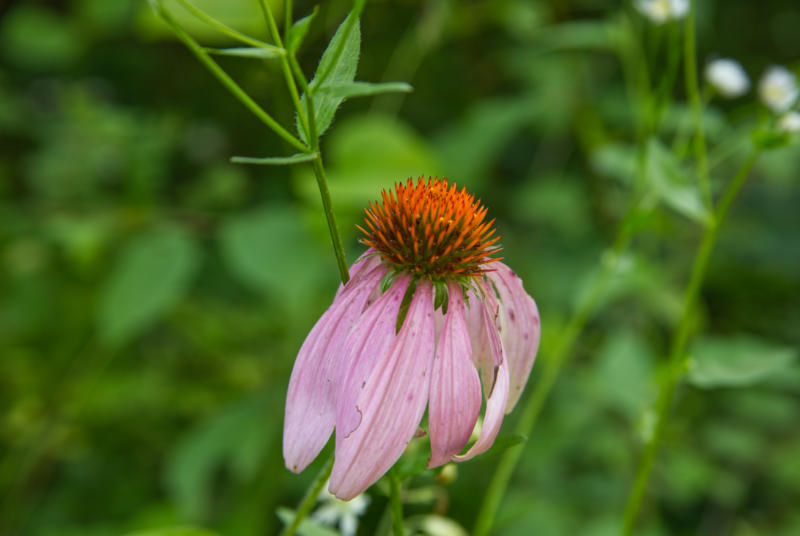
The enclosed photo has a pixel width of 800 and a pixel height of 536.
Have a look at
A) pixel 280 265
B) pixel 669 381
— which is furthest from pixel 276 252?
pixel 669 381

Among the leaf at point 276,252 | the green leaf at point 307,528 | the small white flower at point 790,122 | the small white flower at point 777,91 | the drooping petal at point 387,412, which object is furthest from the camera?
the leaf at point 276,252

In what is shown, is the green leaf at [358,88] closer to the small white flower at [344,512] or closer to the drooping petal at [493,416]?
the drooping petal at [493,416]

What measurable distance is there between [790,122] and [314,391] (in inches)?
16.6

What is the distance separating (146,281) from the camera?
1.02 metres

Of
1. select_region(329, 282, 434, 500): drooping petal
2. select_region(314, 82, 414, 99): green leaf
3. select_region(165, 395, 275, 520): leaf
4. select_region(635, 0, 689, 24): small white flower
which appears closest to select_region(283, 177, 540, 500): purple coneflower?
select_region(329, 282, 434, 500): drooping petal

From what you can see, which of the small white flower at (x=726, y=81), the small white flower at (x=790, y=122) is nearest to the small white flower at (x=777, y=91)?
the small white flower at (x=726, y=81)

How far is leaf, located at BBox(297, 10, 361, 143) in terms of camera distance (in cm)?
33

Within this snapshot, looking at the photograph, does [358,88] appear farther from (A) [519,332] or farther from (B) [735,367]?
(B) [735,367]

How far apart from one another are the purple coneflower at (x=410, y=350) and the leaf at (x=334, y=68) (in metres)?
0.08

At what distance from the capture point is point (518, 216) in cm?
137

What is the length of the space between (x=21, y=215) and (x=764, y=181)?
1502mm

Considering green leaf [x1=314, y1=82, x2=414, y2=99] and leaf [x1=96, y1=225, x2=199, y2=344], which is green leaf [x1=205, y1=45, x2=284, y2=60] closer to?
green leaf [x1=314, y1=82, x2=414, y2=99]

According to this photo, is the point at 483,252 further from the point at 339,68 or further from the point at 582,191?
the point at 582,191

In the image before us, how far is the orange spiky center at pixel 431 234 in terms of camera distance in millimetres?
390
